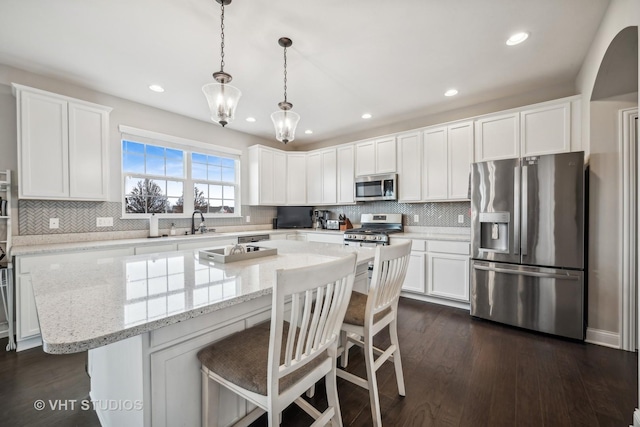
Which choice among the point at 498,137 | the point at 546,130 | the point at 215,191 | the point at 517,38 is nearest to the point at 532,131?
the point at 546,130

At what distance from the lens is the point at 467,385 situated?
1.84m

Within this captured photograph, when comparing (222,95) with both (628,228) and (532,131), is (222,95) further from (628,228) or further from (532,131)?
(628,228)

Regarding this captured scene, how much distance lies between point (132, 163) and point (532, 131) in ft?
16.0

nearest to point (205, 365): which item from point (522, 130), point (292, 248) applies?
point (292, 248)

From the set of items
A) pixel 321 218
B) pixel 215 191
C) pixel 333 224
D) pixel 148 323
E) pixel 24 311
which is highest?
pixel 215 191

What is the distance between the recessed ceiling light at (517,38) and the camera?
2.22 meters

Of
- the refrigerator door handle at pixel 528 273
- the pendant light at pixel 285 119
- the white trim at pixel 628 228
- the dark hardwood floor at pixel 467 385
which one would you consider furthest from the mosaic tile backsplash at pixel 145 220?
the pendant light at pixel 285 119

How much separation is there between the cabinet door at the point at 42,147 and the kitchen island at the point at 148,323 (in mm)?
1768

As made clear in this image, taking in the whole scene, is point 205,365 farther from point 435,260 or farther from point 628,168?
point 628,168

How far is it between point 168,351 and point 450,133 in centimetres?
380

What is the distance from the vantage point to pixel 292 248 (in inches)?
89.7

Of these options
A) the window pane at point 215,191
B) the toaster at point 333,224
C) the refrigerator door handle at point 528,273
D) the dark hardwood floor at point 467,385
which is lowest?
the dark hardwood floor at point 467,385

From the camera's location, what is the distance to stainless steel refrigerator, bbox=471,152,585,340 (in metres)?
2.47

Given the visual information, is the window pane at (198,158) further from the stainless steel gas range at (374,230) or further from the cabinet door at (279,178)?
the stainless steel gas range at (374,230)
